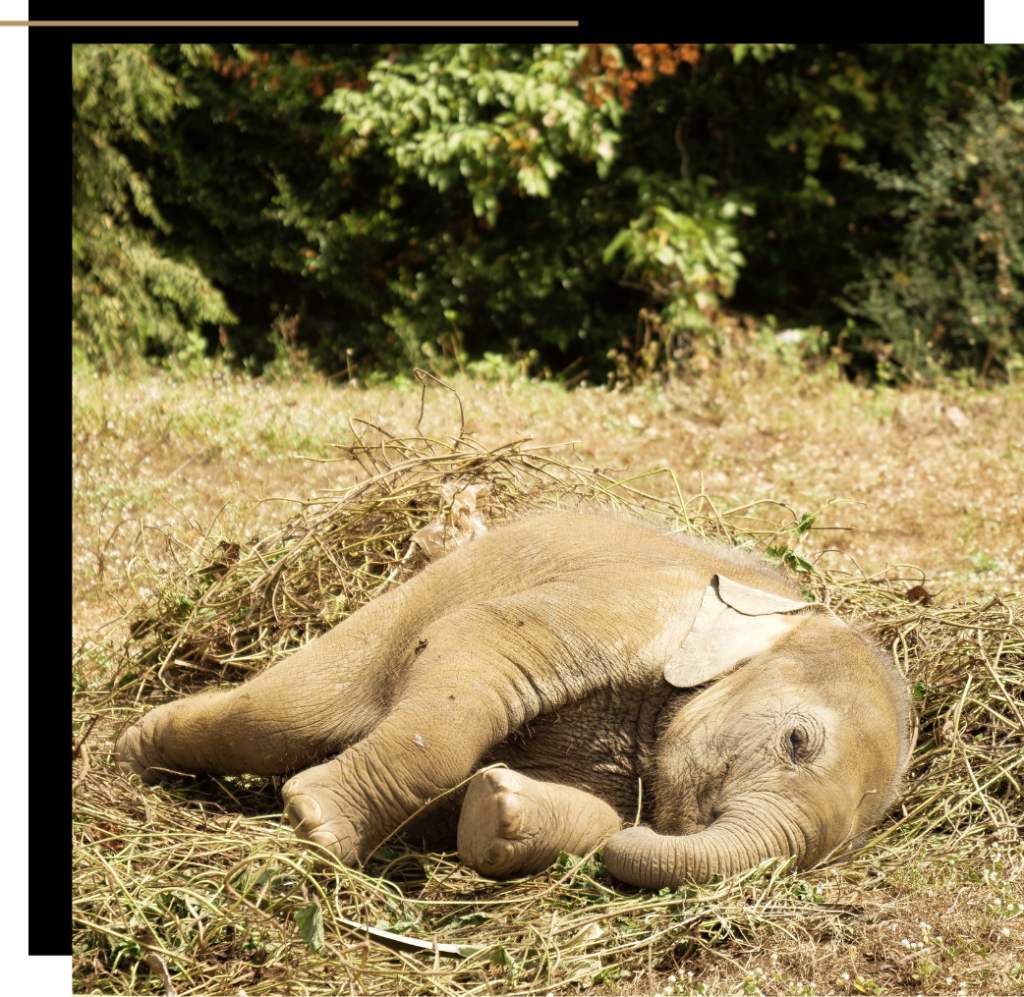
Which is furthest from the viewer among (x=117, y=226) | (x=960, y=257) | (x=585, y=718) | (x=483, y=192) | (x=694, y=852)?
(x=117, y=226)

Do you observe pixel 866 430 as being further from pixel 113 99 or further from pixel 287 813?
pixel 113 99

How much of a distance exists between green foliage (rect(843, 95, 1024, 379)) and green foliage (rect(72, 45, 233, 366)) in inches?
256

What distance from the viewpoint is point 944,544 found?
21.0ft

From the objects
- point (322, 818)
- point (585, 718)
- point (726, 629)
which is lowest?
point (322, 818)

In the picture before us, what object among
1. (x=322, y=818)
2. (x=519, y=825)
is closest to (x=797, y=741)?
(x=519, y=825)

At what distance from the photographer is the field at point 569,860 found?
2746 mm

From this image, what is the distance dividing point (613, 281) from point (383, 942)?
10.2m

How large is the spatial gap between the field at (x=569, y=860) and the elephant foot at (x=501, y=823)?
0.10m

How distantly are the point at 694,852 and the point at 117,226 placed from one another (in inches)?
400

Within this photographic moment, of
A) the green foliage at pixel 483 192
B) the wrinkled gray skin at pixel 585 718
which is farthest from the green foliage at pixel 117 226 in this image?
the wrinkled gray skin at pixel 585 718

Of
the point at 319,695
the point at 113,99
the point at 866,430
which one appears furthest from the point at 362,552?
the point at 113,99

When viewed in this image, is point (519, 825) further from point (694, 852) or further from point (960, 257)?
point (960, 257)

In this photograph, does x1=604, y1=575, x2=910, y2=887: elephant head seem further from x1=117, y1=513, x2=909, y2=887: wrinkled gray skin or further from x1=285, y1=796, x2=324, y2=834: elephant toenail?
x1=285, y1=796, x2=324, y2=834: elephant toenail

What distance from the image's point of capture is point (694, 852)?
2.88 metres
